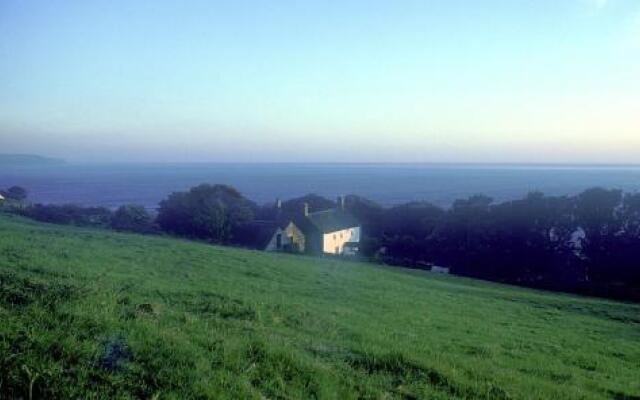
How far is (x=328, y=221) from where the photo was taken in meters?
78.6

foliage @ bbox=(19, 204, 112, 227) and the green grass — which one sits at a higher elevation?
the green grass

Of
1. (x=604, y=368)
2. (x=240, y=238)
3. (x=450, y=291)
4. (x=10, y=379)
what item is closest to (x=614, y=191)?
(x=450, y=291)

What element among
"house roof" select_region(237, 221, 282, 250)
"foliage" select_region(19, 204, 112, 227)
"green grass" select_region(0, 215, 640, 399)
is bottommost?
"house roof" select_region(237, 221, 282, 250)

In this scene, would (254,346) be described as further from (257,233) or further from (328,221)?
(328,221)

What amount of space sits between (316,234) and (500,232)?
24.7 meters

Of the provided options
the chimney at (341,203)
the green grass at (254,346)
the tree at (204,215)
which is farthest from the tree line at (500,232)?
the green grass at (254,346)

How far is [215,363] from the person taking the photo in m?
7.88

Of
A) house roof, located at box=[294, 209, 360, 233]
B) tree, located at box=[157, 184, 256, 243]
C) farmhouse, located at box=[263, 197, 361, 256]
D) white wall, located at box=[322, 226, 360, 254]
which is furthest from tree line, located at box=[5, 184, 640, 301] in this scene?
white wall, located at box=[322, 226, 360, 254]

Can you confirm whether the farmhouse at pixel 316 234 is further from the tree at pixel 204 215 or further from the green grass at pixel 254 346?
the green grass at pixel 254 346

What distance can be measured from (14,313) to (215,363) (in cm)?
368

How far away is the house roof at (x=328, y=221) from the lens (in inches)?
2977

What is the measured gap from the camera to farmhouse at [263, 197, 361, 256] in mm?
69312

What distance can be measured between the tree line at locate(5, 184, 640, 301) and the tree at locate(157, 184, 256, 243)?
0.14 m

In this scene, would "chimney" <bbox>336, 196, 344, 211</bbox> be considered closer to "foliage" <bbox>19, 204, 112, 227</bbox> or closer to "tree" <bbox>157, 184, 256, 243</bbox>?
"tree" <bbox>157, 184, 256, 243</bbox>
